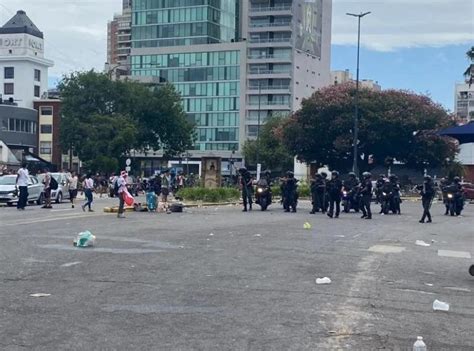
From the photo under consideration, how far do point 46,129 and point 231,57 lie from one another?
2646 centimetres

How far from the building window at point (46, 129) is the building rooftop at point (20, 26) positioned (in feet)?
62.2

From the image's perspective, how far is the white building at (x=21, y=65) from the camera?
4464 inches

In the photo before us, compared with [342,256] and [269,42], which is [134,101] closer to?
[269,42]

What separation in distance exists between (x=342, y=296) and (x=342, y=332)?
2.55 metres

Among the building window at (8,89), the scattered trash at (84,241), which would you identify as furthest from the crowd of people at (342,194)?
the building window at (8,89)

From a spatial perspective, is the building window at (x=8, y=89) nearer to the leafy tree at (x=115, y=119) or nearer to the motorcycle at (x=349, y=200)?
the leafy tree at (x=115, y=119)

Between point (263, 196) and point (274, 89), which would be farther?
point (274, 89)

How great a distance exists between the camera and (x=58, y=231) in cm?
2066

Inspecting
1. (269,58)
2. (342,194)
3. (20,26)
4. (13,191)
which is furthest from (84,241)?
(20,26)

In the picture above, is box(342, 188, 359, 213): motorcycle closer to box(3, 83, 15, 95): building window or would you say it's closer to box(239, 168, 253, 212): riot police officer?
box(239, 168, 253, 212): riot police officer

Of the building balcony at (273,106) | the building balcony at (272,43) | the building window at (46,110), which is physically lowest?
the building window at (46,110)

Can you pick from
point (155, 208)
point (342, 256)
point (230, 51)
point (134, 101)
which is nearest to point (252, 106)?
point (230, 51)

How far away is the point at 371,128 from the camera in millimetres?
67312

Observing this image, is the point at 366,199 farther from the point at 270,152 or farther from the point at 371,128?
the point at 270,152
